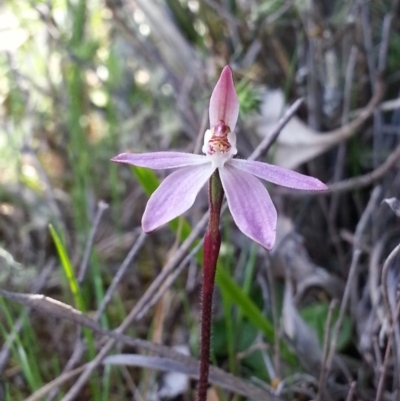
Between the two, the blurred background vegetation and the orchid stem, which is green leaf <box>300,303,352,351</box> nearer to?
the blurred background vegetation

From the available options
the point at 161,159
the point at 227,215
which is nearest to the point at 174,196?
the point at 161,159

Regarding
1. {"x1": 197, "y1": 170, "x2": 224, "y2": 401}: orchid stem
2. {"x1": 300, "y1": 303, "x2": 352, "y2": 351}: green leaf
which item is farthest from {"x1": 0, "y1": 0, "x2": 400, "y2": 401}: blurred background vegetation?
{"x1": 197, "y1": 170, "x2": 224, "y2": 401}: orchid stem

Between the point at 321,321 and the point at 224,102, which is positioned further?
the point at 321,321

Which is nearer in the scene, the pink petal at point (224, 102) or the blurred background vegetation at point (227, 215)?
the pink petal at point (224, 102)

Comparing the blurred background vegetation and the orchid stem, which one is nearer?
the orchid stem

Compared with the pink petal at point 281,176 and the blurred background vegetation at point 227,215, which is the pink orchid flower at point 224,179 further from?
the blurred background vegetation at point 227,215

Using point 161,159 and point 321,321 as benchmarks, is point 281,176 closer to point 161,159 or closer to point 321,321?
point 161,159

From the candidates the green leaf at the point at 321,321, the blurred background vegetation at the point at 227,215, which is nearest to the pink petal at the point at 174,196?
the blurred background vegetation at the point at 227,215
